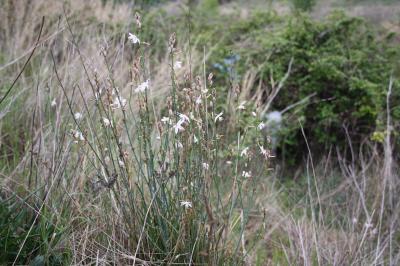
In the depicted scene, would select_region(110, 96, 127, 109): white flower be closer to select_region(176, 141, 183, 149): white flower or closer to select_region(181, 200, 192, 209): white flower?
select_region(176, 141, 183, 149): white flower

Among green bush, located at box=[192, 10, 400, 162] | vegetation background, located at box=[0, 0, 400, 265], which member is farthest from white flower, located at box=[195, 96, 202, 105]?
green bush, located at box=[192, 10, 400, 162]

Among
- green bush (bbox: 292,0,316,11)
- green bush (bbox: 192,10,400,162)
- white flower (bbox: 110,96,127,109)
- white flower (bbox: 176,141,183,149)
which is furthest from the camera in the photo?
green bush (bbox: 292,0,316,11)

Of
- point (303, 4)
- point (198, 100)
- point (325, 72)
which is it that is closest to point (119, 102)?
point (198, 100)

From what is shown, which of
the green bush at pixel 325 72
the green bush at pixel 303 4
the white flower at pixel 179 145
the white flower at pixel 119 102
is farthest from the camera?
the green bush at pixel 303 4

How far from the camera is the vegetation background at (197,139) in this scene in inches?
78.5

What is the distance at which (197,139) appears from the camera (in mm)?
2020

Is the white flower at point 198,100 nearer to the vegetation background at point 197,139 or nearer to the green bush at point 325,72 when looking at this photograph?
the vegetation background at point 197,139

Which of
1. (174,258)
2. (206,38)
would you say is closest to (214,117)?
(174,258)

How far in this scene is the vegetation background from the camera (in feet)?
6.54

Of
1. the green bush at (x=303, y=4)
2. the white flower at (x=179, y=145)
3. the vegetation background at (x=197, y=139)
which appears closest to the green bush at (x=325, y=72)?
the vegetation background at (x=197, y=139)

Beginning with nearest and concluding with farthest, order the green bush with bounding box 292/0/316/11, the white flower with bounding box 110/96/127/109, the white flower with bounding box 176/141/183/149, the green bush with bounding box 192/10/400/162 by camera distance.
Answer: the white flower with bounding box 110/96/127/109 → the white flower with bounding box 176/141/183/149 → the green bush with bounding box 192/10/400/162 → the green bush with bounding box 292/0/316/11

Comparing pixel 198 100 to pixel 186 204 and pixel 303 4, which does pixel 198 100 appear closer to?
pixel 186 204

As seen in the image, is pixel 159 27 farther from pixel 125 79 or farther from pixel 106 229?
pixel 106 229

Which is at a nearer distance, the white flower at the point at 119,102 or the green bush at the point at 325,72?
the white flower at the point at 119,102
